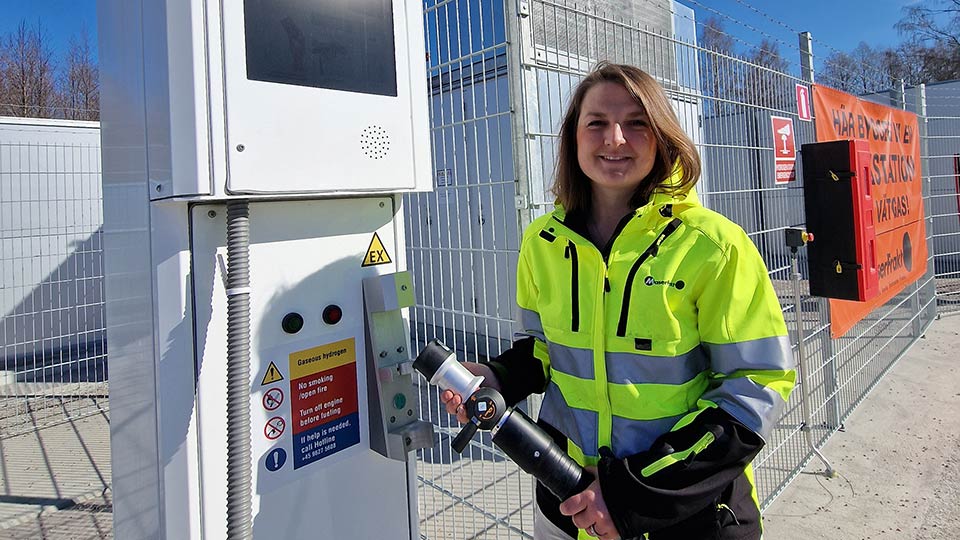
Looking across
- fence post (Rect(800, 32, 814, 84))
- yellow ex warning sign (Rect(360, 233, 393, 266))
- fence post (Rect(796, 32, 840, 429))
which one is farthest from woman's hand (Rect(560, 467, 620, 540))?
fence post (Rect(800, 32, 814, 84))

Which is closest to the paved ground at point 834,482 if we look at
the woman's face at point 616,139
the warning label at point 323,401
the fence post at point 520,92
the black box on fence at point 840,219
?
the black box on fence at point 840,219

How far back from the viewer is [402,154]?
1567mm

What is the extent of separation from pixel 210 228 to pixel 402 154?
52cm

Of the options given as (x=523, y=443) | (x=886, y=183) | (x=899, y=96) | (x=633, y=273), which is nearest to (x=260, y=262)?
(x=523, y=443)

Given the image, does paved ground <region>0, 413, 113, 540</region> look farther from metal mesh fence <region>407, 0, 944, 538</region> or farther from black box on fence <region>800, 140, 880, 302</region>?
black box on fence <region>800, 140, 880, 302</region>

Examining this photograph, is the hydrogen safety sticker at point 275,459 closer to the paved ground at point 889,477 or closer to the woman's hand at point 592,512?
the woman's hand at point 592,512

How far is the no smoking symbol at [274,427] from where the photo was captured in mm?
1420

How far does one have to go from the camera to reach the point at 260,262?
4.58ft

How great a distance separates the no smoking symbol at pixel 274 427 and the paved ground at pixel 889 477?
2.59 metres

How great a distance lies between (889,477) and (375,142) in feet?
12.1

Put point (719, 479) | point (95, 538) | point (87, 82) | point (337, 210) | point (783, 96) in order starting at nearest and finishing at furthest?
point (719, 479), point (337, 210), point (95, 538), point (783, 96), point (87, 82)

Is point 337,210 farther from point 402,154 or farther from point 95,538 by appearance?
point 95,538

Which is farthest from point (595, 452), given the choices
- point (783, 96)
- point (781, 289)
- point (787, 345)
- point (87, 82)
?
point (87, 82)

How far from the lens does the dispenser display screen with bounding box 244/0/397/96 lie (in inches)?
51.3
